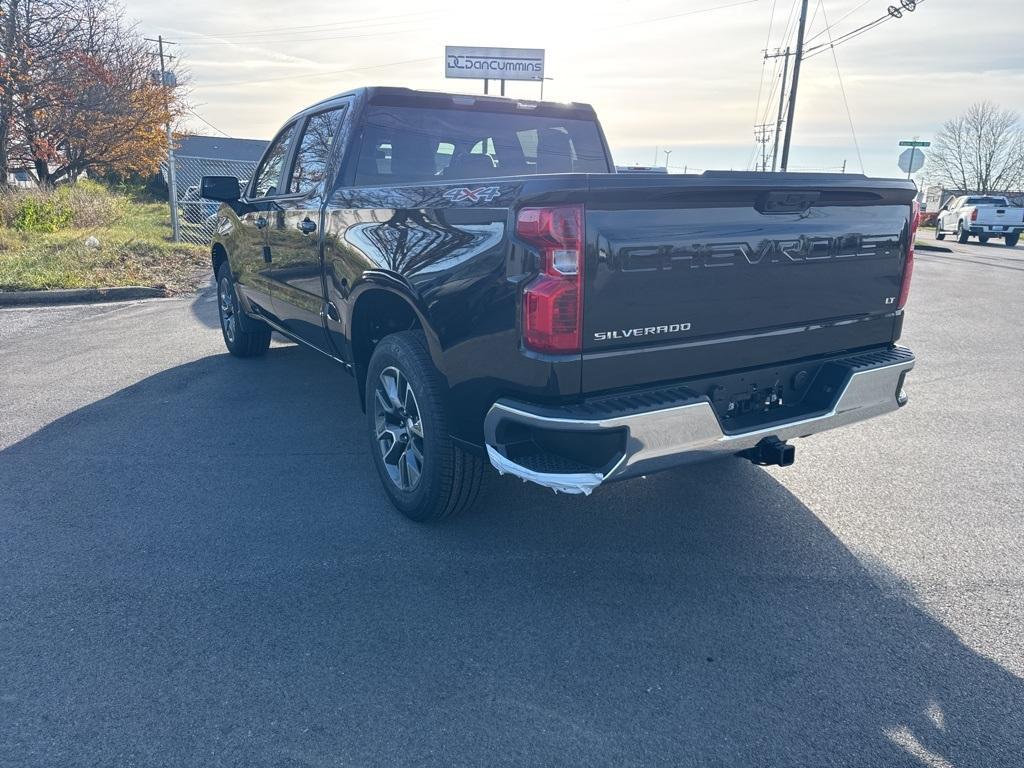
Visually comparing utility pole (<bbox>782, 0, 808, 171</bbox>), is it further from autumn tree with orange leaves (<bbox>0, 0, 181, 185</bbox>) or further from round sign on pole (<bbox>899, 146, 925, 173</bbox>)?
autumn tree with orange leaves (<bbox>0, 0, 181, 185</bbox>)

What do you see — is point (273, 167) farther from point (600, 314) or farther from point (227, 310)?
point (600, 314)

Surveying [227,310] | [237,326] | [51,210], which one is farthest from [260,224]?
[51,210]

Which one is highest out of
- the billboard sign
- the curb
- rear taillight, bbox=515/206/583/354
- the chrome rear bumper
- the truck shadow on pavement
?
the billboard sign

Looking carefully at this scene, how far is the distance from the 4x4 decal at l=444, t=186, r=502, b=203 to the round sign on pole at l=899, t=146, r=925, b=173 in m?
24.0

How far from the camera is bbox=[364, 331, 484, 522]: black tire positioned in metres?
3.55

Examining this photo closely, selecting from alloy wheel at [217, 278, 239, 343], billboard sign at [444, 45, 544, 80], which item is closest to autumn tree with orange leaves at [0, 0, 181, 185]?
billboard sign at [444, 45, 544, 80]

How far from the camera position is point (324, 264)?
456cm

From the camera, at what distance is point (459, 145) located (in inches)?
196

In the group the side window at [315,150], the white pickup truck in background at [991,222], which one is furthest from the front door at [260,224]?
the white pickup truck in background at [991,222]

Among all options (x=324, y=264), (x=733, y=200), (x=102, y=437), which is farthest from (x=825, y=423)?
(x=102, y=437)

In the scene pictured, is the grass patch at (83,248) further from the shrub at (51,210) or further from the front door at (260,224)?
the front door at (260,224)

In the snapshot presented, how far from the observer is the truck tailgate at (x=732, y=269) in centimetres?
292

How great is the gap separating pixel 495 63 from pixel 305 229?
27501 millimetres

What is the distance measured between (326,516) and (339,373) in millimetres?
3025
